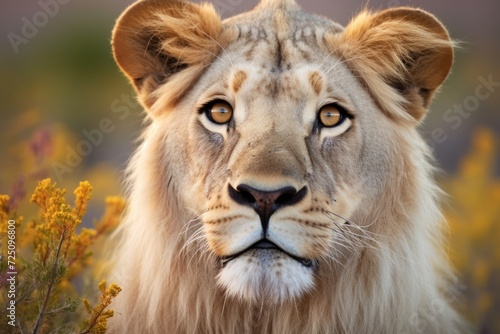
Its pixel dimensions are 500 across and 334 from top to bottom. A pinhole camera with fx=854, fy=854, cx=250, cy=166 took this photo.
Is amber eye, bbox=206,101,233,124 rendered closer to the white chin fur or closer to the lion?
the lion

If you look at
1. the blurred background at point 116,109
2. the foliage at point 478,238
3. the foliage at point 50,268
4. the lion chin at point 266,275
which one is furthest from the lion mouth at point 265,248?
the foliage at point 478,238

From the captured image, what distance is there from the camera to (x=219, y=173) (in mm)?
3809

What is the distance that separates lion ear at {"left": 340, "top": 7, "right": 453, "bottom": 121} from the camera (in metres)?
4.15

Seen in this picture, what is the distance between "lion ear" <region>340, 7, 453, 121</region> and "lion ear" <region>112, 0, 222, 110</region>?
0.68 metres

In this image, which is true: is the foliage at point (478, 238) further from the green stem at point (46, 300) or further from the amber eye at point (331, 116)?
the green stem at point (46, 300)

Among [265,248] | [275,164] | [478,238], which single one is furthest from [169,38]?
[478,238]

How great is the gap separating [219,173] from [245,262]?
49cm

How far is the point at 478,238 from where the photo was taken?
7.42 m

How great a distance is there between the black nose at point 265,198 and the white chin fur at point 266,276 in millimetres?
144

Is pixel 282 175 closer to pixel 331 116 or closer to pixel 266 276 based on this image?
pixel 266 276

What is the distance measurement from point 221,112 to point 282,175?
64 cm

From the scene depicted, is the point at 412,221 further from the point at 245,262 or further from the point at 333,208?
the point at 245,262

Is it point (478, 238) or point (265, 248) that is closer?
point (265, 248)

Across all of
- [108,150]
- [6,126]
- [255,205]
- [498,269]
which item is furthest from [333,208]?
[108,150]
